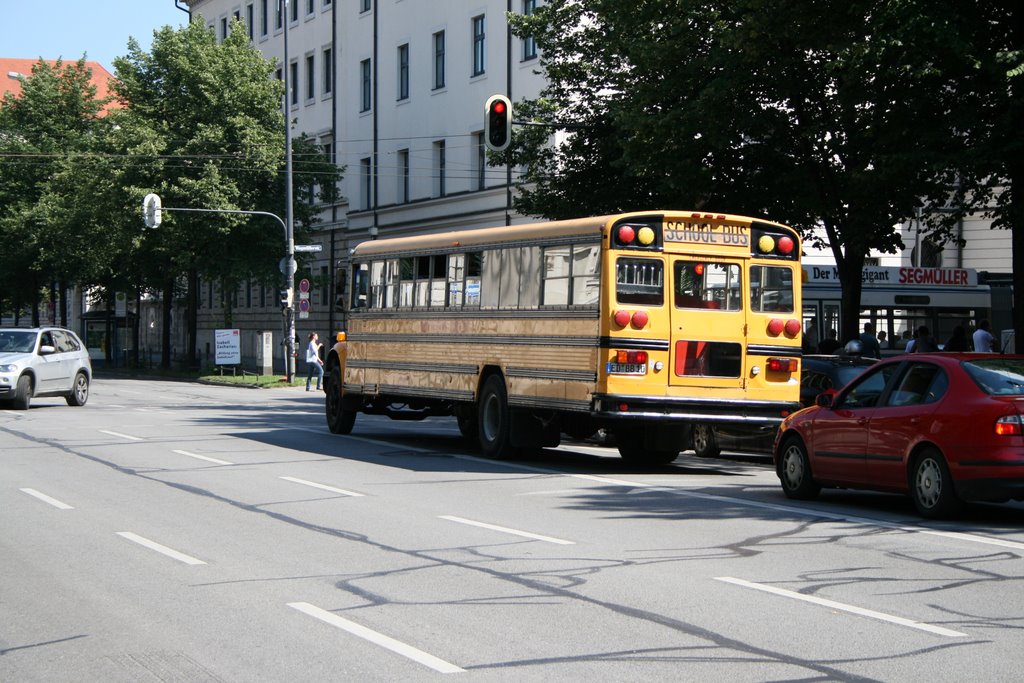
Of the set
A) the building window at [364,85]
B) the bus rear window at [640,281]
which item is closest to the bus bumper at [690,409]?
the bus rear window at [640,281]

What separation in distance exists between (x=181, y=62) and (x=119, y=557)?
47286mm

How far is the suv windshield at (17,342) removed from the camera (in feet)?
99.0

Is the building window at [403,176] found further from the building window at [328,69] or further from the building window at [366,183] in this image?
the building window at [328,69]

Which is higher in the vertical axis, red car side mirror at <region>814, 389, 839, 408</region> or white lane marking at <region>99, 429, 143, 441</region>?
red car side mirror at <region>814, 389, 839, 408</region>

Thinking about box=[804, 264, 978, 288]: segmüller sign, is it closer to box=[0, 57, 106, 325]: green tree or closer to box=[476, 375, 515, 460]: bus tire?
box=[476, 375, 515, 460]: bus tire

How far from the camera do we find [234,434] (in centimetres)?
2350

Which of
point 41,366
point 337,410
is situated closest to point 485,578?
point 337,410

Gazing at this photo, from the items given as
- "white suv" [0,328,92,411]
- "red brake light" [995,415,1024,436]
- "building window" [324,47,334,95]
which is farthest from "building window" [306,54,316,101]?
"red brake light" [995,415,1024,436]

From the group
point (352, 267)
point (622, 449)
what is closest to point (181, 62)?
point (352, 267)

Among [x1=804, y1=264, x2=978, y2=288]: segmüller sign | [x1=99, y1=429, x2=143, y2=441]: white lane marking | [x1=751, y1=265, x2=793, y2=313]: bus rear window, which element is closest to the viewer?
[x1=751, y1=265, x2=793, y2=313]: bus rear window

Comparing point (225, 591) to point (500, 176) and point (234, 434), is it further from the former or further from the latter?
point (500, 176)

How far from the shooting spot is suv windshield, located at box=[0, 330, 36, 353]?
30.2 metres

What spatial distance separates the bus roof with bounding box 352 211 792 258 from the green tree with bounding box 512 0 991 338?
333cm

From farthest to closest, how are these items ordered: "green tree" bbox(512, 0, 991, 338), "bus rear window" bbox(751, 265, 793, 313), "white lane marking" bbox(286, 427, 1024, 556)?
"green tree" bbox(512, 0, 991, 338)
"bus rear window" bbox(751, 265, 793, 313)
"white lane marking" bbox(286, 427, 1024, 556)
